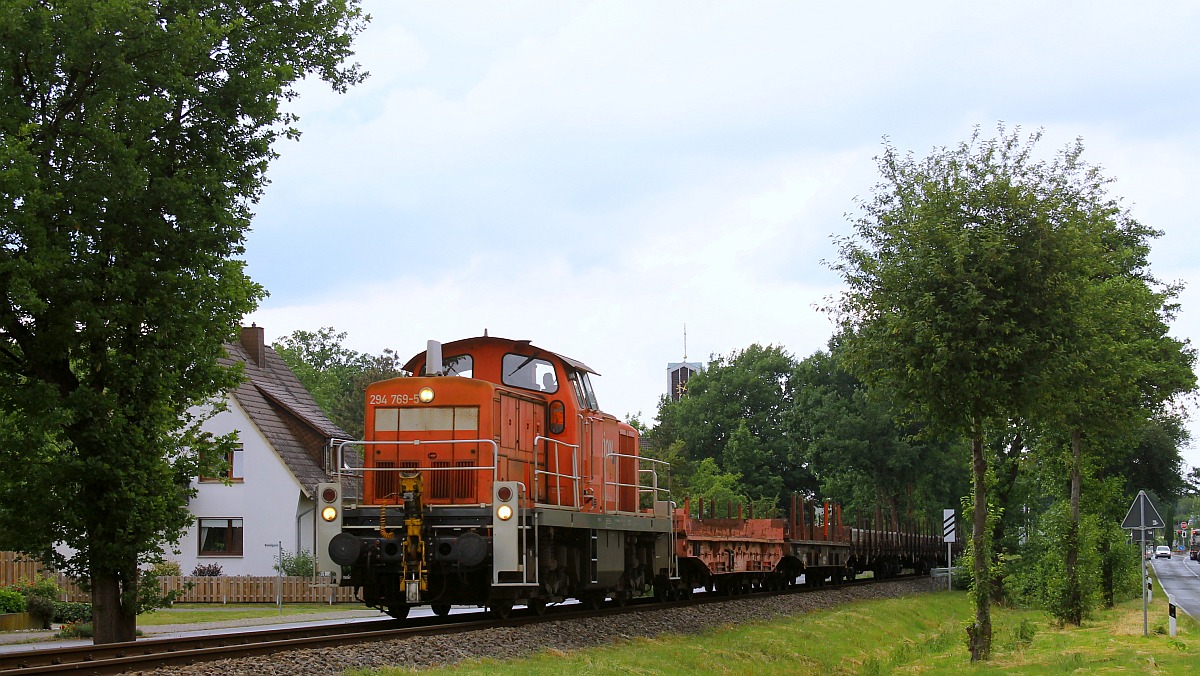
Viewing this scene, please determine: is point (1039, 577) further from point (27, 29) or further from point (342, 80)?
point (27, 29)

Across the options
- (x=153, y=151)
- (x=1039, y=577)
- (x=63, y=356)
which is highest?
(x=153, y=151)

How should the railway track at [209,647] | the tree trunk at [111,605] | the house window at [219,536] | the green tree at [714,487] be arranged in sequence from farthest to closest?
the green tree at [714,487]
the house window at [219,536]
the tree trunk at [111,605]
the railway track at [209,647]

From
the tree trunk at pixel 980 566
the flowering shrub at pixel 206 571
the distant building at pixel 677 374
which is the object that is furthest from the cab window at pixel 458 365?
the distant building at pixel 677 374

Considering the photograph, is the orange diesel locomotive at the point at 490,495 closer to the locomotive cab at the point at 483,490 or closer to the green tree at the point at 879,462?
the locomotive cab at the point at 483,490

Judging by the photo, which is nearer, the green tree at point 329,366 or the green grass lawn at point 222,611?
the green grass lawn at point 222,611

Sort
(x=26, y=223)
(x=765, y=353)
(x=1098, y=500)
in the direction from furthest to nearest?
(x=765, y=353), (x=1098, y=500), (x=26, y=223)

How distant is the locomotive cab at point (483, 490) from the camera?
49.5ft

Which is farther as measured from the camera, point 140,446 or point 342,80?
point 342,80

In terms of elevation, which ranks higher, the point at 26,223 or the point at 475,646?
the point at 26,223

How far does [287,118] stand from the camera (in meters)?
16.9

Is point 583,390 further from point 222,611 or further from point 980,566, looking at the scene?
point 222,611

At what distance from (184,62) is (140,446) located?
202 inches

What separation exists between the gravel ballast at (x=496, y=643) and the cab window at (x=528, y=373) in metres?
3.60

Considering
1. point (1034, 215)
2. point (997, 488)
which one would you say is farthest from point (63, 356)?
point (997, 488)
